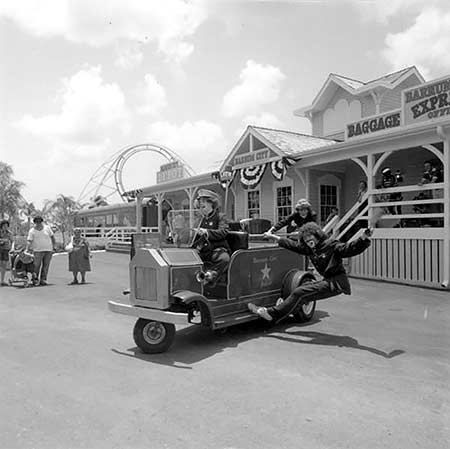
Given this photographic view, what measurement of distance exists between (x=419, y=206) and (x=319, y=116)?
32.2 feet

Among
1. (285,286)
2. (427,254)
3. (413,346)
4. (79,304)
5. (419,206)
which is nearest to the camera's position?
(413,346)

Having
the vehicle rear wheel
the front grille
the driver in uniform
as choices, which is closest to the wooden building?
the vehicle rear wheel

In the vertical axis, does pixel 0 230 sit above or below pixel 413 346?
above

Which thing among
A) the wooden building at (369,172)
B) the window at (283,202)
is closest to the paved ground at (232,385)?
the wooden building at (369,172)

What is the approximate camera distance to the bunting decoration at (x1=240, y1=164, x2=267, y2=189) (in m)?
14.3

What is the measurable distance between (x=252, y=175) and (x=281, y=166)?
1491 millimetres

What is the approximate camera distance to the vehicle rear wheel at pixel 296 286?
20.4 feet

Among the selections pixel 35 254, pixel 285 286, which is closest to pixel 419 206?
pixel 285 286

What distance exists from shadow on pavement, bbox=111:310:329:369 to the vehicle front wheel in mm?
72

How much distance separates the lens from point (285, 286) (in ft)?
20.5

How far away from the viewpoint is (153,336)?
4.96m

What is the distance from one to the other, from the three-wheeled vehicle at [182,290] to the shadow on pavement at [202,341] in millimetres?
163

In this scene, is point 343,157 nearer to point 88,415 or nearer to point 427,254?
point 427,254

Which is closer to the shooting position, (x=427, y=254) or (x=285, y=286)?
(x=285, y=286)
